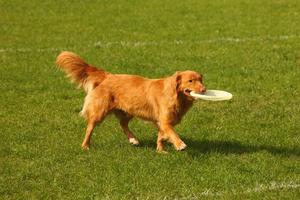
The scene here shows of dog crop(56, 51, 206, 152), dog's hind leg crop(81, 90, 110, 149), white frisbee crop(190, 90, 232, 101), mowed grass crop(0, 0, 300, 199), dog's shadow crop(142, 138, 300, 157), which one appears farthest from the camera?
dog's hind leg crop(81, 90, 110, 149)

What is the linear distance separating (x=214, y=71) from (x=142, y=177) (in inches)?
237

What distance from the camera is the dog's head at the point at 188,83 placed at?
28.1ft

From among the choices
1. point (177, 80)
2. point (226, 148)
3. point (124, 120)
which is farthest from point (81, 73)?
point (226, 148)

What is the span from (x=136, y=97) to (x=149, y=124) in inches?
59.9

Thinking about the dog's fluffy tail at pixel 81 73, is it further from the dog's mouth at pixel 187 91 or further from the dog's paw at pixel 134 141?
the dog's mouth at pixel 187 91

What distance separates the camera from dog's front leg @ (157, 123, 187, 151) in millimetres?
8594

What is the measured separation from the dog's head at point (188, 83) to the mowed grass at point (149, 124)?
2.74 feet

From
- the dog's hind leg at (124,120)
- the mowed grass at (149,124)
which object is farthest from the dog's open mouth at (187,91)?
the dog's hind leg at (124,120)

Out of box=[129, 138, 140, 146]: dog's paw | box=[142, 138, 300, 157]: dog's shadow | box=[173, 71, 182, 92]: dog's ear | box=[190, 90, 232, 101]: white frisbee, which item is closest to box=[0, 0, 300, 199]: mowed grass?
box=[142, 138, 300, 157]: dog's shadow

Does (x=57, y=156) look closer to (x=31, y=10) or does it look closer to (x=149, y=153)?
(x=149, y=153)

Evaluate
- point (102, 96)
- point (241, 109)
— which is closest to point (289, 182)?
point (102, 96)

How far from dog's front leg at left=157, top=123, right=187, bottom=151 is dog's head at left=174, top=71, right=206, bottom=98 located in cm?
47

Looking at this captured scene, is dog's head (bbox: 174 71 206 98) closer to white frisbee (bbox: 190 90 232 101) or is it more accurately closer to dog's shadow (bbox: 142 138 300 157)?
white frisbee (bbox: 190 90 232 101)

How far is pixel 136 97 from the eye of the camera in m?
9.14
